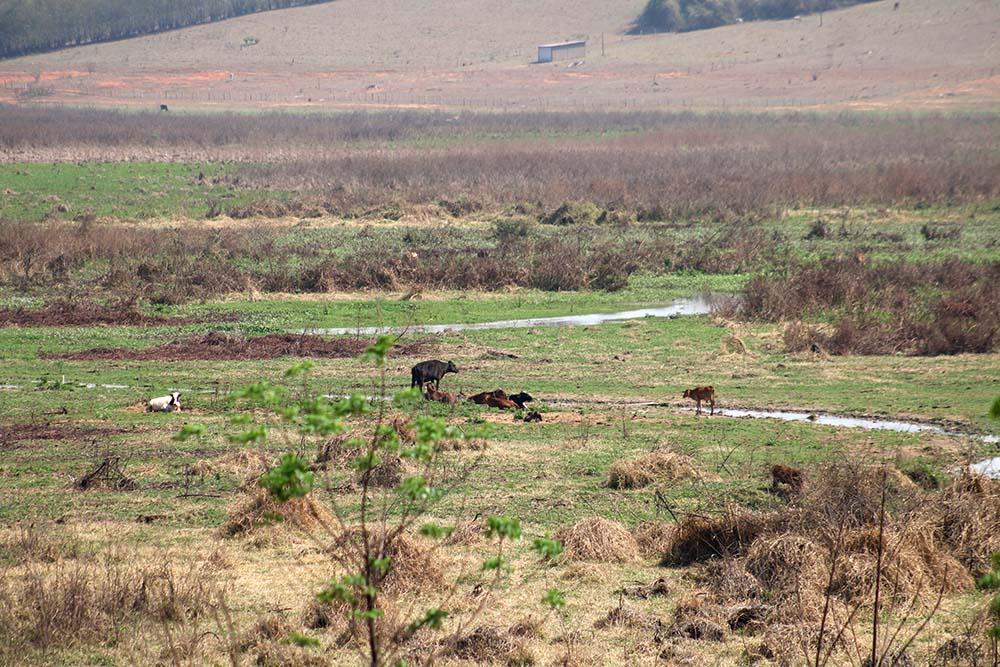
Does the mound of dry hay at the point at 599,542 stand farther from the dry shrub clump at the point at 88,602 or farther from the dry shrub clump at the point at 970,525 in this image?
the dry shrub clump at the point at 88,602

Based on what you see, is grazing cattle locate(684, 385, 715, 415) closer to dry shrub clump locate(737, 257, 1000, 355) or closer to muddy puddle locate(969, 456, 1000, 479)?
muddy puddle locate(969, 456, 1000, 479)

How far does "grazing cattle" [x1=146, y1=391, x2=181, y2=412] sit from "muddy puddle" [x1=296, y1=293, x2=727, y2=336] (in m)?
7.36

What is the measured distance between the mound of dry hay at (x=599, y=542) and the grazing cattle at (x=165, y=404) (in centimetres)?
904

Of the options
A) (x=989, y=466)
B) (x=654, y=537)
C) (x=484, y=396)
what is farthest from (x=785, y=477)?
(x=484, y=396)

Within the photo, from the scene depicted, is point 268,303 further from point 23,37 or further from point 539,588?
point 23,37

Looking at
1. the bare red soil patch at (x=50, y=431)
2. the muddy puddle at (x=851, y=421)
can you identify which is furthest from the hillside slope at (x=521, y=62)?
the bare red soil patch at (x=50, y=431)

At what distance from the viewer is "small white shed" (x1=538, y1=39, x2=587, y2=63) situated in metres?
118

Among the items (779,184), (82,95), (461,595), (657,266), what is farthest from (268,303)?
(82,95)

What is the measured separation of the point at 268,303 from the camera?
30672 mm

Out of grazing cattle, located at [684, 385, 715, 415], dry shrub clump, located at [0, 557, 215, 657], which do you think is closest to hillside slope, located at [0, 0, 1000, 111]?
grazing cattle, located at [684, 385, 715, 415]

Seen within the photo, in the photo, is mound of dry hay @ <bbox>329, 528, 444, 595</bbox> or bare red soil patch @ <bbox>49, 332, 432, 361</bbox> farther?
bare red soil patch @ <bbox>49, 332, 432, 361</bbox>

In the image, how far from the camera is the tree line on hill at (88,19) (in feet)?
400

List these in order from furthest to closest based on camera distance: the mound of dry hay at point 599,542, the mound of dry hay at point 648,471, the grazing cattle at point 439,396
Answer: the grazing cattle at point 439,396, the mound of dry hay at point 648,471, the mound of dry hay at point 599,542

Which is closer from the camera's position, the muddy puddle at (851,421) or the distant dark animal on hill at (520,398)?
the muddy puddle at (851,421)
